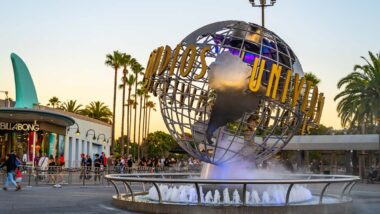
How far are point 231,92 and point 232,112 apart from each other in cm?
46

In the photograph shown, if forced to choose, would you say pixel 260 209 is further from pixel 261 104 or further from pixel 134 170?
pixel 134 170

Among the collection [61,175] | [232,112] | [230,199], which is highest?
[232,112]

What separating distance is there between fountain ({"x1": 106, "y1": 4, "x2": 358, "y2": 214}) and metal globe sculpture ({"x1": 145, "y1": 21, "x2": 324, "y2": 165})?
22 mm

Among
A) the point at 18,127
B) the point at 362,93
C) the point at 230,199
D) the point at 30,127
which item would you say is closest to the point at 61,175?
the point at 30,127

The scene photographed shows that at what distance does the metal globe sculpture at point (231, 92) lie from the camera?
1111 cm

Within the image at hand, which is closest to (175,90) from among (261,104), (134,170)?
(261,104)

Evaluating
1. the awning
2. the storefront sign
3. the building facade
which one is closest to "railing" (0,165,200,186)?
the awning

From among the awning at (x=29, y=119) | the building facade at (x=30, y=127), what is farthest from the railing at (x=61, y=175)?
the building facade at (x=30, y=127)

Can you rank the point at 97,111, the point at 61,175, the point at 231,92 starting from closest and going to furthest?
the point at 231,92 < the point at 61,175 < the point at 97,111

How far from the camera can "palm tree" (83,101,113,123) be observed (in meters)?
80.8

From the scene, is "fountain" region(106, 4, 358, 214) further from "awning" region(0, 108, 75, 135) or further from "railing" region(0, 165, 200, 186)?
"awning" region(0, 108, 75, 135)

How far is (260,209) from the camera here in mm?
10344

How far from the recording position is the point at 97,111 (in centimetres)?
8100

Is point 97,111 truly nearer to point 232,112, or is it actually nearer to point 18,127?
point 18,127
